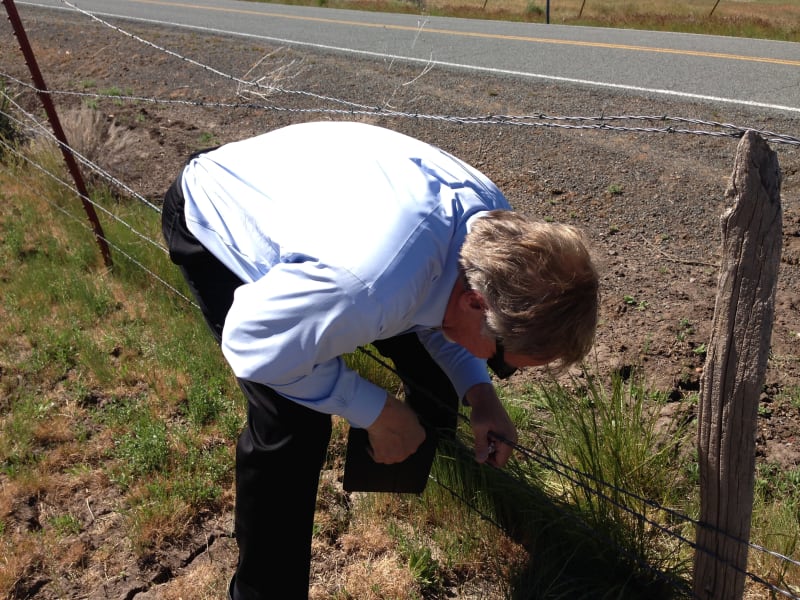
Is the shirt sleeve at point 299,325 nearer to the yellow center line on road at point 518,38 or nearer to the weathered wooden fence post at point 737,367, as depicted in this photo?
the weathered wooden fence post at point 737,367

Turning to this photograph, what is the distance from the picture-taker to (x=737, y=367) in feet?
6.24

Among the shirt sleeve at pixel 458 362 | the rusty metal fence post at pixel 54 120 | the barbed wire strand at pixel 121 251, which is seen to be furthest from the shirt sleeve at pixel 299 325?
the rusty metal fence post at pixel 54 120

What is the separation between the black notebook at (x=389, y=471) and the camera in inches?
99.8

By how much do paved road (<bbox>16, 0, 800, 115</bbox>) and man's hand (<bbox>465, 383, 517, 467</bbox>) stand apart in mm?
A: 6240

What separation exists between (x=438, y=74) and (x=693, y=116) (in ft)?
11.4

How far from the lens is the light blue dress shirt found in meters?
1.71

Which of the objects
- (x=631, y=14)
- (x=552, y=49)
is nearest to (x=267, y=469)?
(x=552, y=49)

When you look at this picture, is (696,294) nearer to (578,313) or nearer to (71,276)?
(578,313)

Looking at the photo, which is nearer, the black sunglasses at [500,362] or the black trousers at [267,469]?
the black sunglasses at [500,362]

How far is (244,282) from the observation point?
89.8 inches

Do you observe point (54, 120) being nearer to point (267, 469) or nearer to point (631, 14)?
point (267, 469)

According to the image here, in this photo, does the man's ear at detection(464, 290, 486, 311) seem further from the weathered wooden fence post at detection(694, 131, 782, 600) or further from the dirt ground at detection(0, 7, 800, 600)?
the weathered wooden fence post at detection(694, 131, 782, 600)

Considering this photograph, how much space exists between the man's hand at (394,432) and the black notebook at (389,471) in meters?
0.29

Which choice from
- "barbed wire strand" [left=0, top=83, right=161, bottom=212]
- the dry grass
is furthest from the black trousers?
the dry grass
